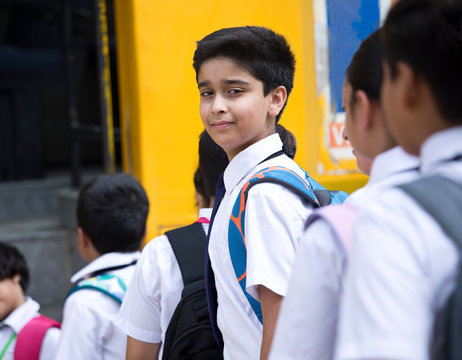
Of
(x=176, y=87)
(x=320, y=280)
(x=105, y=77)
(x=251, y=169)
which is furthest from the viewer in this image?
A: (x=105, y=77)

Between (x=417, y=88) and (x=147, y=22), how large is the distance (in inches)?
103

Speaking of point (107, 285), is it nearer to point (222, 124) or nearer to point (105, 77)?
point (222, 124)

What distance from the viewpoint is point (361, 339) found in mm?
750

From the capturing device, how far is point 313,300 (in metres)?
0.89

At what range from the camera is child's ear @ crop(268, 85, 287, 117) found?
1662 mm

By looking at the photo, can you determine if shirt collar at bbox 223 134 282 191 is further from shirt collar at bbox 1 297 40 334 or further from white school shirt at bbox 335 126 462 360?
shirt collar at bbox 1 297 40 334

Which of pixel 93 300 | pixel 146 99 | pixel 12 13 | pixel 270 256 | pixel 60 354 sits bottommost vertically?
Result: pixel 60 354

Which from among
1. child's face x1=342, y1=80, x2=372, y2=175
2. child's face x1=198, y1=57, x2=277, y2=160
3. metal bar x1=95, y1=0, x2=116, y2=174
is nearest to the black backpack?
child's face x1=198, y1=57, x2=277, y2=160

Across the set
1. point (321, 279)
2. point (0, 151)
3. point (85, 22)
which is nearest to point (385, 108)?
point (321, 279)

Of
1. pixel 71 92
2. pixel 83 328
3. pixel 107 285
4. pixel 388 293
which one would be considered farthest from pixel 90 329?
pixel 71 92

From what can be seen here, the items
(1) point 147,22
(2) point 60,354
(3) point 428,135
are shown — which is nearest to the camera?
(3) point 428,135

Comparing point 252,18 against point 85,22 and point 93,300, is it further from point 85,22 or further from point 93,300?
point 85,22

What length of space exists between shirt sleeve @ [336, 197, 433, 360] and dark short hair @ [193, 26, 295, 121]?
0.91 meters

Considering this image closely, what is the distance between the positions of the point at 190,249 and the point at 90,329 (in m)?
0.49
